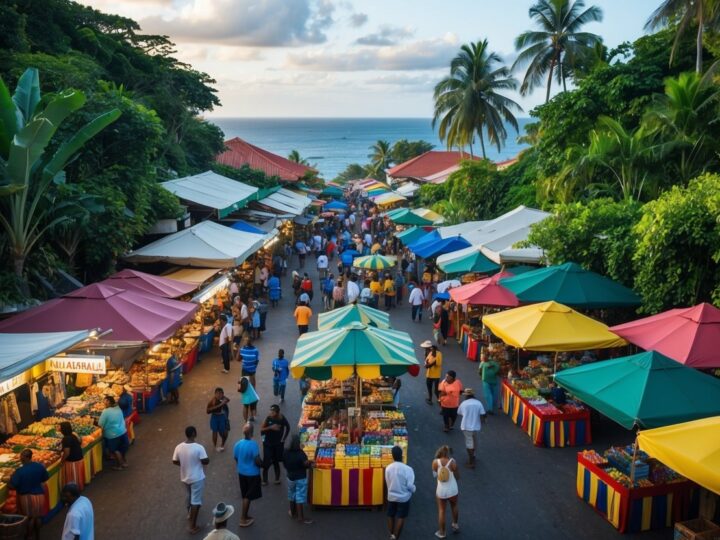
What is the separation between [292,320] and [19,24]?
12753mm

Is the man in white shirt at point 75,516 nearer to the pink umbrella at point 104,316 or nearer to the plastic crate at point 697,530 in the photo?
the pink umbrella at point 104,316

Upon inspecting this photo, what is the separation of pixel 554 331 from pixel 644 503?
11.4 ft

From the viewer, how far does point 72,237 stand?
1453 centimetres

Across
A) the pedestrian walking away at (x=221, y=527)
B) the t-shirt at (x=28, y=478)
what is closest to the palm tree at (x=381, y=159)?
the t-shirt at (x=28, y=478)

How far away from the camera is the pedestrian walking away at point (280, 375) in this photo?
12.1 metres

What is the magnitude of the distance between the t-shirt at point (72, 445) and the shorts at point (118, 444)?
863 millimetres

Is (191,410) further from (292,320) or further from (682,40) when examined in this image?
(682,40)

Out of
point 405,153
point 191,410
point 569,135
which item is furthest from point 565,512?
point 405,153

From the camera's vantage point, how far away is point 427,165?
44031 millimetres

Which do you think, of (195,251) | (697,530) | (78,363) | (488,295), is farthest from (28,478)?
(488,295)

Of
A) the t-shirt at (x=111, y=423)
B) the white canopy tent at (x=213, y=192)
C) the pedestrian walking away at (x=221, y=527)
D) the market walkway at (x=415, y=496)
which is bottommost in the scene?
the market walkway at (x=415, y=496)

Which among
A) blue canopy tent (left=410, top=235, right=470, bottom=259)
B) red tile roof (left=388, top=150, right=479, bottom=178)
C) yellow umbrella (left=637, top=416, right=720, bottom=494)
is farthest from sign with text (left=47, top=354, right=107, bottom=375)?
red tile roof (left=388, top=150, right=479, bottom=178)

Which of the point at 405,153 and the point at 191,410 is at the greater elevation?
the point at 405,153

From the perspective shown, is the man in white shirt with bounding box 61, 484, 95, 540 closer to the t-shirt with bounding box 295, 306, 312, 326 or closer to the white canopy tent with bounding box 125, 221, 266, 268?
the white canopy tent with bounding box 125, 221, 266, 268
